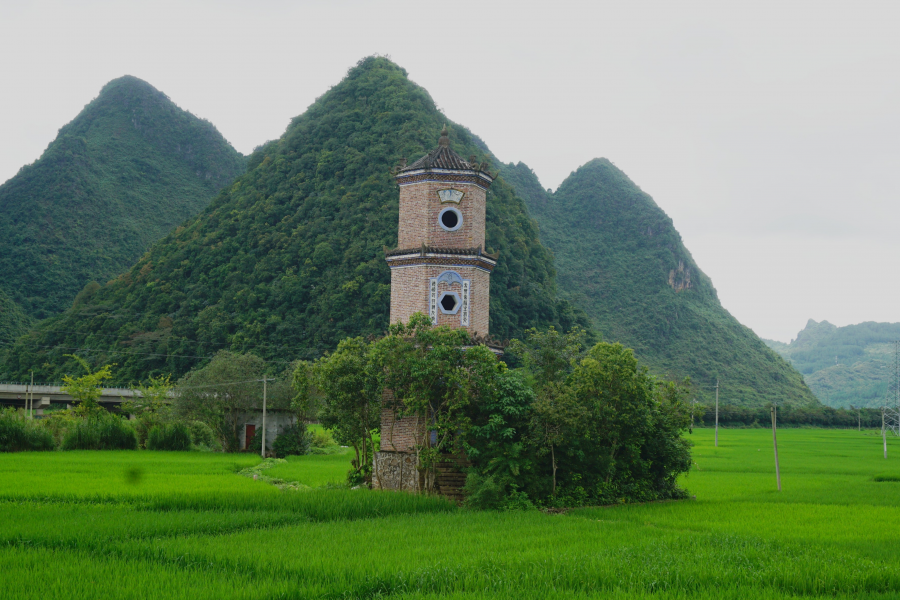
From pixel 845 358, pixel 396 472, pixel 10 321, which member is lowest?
pixel 396 472

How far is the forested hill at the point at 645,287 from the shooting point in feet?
292

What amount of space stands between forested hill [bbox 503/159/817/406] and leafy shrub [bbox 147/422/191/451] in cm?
5265

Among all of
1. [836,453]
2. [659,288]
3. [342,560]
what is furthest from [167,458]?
[659,288]

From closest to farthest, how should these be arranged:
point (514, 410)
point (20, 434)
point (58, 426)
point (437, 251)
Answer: point (514, 410) < point (437, 251) < point (20, 434) < point (58, 426)

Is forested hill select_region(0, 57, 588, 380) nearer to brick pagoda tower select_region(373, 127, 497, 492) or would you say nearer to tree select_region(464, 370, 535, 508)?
brick pagoda tower select_region(373, 127, 497, 492)

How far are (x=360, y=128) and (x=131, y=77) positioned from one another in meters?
71.4

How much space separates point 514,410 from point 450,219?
5.71 meters

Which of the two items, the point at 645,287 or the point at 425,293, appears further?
the point at 645,287

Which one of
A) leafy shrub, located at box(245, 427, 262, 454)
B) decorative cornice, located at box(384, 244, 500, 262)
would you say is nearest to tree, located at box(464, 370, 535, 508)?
decorative cornice, located at box(384, 244, 500, 262)

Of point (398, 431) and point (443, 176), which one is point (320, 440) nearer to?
point (398, 431)

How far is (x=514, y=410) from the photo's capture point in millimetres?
17141

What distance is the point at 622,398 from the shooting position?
58.3ft

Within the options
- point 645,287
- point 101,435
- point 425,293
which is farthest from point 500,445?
point 645,287

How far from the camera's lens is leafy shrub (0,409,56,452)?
30.8 metres
